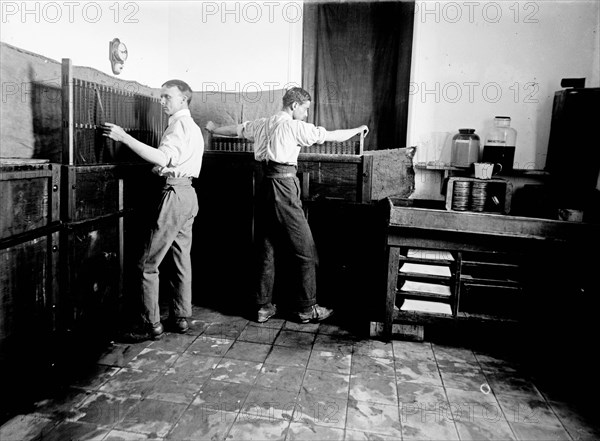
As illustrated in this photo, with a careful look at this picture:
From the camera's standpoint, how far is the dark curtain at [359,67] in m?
4.66

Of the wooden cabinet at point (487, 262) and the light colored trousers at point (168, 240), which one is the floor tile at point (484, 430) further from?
the light colored trousers at point (168, 240)

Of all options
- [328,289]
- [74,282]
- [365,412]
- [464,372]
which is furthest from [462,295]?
[74,282]

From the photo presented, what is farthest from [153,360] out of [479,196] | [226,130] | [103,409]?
[479,196]

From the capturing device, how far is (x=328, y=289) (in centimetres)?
439

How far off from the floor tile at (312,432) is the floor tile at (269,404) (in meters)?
0.09


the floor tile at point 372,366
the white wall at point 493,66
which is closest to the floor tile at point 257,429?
the floor tile at point 372,366

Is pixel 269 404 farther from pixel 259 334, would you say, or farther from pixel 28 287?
pixel 28 287

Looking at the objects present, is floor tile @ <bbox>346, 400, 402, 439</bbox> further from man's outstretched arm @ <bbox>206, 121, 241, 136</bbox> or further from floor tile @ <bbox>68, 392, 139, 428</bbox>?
man's outstretched arm @ <bbox>206, 121, 241, 136</bbox>

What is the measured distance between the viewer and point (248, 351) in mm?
3322

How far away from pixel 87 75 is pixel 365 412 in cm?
306

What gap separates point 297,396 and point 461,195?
206 centimetres

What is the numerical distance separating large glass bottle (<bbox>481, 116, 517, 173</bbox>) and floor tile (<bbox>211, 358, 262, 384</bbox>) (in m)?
2.71

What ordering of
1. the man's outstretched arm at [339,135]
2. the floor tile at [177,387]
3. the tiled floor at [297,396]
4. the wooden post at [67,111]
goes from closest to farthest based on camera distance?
Answer: the tiled floor at [297,396] < the floor tile at [177,387] < the wooden post at [67,111] < the man's outstretched arm at [339,135]

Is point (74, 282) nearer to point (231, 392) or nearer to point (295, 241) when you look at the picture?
point (231, 392)
